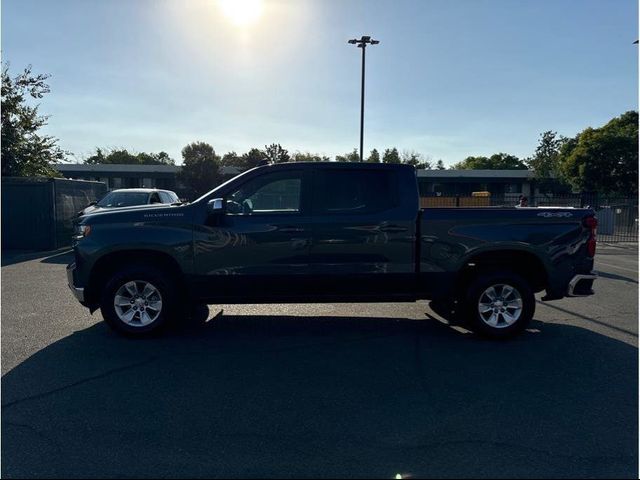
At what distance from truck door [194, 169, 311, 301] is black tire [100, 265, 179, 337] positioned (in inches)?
17.0

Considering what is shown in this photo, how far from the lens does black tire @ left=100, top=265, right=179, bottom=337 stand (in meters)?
5.91

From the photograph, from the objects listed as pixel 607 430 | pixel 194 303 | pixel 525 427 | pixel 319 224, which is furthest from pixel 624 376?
pixel 194 303

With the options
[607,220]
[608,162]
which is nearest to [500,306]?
[607,220]

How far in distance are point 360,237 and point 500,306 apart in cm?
194

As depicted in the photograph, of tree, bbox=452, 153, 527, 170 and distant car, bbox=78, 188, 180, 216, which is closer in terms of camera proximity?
distant car, bbox=78, 188, 180, 216

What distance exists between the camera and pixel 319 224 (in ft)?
19.5

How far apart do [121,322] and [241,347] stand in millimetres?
1534

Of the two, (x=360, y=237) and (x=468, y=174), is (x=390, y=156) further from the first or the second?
(x=360, y=237)

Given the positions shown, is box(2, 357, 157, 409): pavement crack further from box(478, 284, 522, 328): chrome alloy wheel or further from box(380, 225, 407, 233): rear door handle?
box(478, 284, 522, 328): chrome alloy wheel

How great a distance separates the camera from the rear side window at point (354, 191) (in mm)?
6059

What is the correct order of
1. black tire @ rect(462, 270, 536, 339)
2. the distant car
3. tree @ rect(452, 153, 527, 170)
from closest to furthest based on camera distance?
black tire @ rect(462, 270, 536, 339) → the distant car → tree @ rect(452, 153, 527, 170)

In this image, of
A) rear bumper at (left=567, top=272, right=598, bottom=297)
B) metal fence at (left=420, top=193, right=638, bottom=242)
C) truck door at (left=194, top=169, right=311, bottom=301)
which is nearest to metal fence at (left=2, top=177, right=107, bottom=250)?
truck door at (left=194, top=169, right=311, bottom=301)

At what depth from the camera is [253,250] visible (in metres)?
5.92

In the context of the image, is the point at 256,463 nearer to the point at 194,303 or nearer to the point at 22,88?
the point at 194,303
